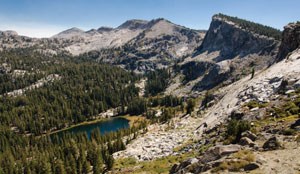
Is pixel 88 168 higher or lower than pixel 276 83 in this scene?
lower

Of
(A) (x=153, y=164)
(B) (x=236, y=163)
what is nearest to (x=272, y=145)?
(B) (x=236, y=163)

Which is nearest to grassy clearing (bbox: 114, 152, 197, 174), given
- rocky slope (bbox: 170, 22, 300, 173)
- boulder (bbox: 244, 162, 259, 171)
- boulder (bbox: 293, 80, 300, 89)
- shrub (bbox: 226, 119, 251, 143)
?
rocky slope (bbox: 170, 22, 300, 173)

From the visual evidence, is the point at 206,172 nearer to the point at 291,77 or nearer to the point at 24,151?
the point at 291,77

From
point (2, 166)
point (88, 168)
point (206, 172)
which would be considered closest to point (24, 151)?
point (2, 166)

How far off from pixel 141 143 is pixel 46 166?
133 feet

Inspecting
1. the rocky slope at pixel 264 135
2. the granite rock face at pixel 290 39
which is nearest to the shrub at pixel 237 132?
the rocky slope at pixel 264 135

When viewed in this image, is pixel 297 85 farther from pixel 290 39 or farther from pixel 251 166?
pixel 290 39

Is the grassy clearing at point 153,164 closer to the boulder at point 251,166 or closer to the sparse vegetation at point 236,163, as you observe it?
the sparse vegetation at point 236,163

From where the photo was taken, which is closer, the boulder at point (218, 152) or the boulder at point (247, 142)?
the boulder at point (218, 152)

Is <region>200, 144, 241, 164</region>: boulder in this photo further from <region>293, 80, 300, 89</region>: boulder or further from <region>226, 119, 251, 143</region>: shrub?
<region>293, 80, 300, 89</region>: boulder

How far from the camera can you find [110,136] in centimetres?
Result: 14275

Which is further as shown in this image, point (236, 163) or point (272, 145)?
point (272, 145)

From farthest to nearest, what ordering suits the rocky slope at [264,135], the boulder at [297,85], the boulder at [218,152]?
the boulder at [297,85]
the boulder at [218,152]
the rocky slope at [264,135]

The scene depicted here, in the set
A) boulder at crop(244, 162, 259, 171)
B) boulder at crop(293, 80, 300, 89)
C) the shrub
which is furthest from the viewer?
boulder at crop(293, 80, 300, 89)
